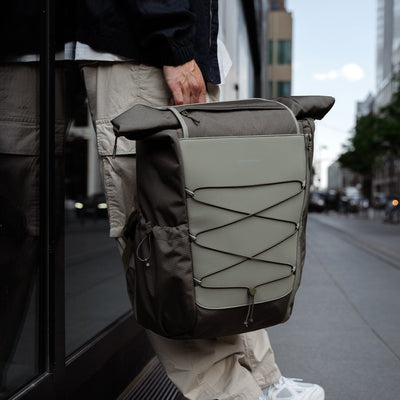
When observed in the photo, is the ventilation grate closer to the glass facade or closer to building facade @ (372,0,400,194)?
the glass facade

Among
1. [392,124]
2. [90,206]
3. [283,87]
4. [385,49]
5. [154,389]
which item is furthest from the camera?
[385,49]

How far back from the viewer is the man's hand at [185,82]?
1.65m

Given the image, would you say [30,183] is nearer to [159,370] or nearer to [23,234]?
[23,234]

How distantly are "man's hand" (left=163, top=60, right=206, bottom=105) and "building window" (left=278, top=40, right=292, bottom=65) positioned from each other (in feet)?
92.6

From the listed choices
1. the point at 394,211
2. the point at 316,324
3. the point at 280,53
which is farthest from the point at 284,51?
the point at 316,324

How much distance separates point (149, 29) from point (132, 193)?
511 mm

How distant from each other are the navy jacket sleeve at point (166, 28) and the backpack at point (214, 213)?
0.21 meters

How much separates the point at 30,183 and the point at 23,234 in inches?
6.8

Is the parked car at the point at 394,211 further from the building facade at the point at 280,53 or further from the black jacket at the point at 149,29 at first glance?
the black jacket at the point at 149,29

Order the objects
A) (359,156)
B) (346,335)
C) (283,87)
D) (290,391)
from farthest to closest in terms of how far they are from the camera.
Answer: (359,156) < (283,87) < (346,335) < (290,391)

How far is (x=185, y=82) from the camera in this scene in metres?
1.68

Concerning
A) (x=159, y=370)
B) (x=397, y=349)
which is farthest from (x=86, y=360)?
(x=397, y=349)

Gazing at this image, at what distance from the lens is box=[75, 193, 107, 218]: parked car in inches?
154

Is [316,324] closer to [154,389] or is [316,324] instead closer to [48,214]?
[154,389]
